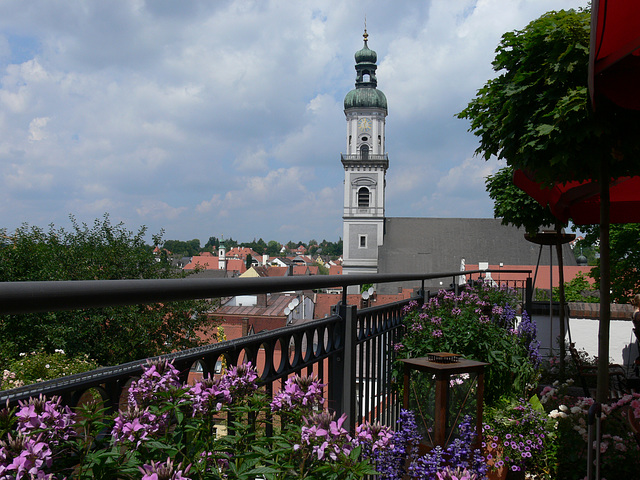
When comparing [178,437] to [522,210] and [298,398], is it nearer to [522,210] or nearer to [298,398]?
[298,398]

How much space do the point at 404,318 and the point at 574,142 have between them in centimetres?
170

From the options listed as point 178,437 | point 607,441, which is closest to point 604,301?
point 607,441

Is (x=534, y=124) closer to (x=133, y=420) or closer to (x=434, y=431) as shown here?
(x=434, y=431)

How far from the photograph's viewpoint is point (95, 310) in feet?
71.2

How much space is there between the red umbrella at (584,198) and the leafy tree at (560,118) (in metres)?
0.68

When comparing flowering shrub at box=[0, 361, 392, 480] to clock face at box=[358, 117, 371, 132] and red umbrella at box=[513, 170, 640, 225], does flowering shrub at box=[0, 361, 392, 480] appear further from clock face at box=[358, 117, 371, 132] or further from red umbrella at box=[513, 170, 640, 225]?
clock face at box=[358, 117, 371, 132]

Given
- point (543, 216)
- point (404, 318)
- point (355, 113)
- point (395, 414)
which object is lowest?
point (395, 414)

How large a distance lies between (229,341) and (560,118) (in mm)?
2441

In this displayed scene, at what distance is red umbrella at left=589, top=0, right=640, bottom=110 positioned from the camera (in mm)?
2393

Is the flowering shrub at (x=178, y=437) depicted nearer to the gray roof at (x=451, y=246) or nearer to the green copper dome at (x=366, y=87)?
the gray roof at (x=451, y=246)

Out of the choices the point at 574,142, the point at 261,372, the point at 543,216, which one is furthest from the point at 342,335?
the point at 543,216

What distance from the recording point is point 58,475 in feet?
3.06

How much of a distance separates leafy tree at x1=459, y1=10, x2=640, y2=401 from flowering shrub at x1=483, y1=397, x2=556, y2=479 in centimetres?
70

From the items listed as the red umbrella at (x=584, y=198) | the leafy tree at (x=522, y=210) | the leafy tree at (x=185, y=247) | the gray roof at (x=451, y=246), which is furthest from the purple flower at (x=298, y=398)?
the leafy tree at (x=185, y=247)
